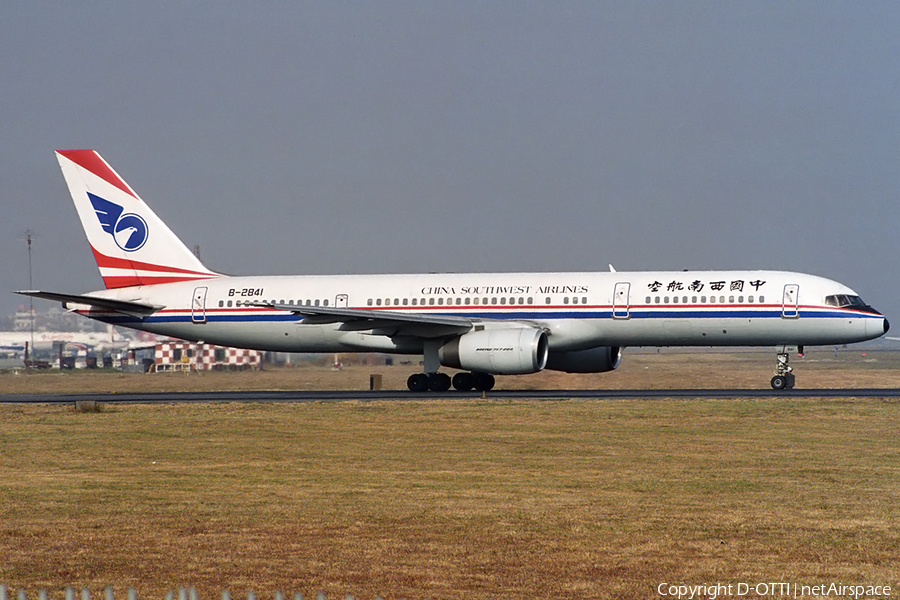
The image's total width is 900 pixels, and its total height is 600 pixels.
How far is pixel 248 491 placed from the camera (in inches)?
615

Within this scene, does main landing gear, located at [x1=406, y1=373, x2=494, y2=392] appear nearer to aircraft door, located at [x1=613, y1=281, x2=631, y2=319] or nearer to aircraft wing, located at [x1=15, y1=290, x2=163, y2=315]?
aircraft door, located at [x1=613, y1=281, x2=631, y2=319]

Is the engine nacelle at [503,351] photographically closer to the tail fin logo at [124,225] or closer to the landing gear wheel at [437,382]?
the landing gear wheel at [437,382]

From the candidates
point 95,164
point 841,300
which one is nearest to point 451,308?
point 841,300

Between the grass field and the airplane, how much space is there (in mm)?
10041

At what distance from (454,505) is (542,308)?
23.4 m

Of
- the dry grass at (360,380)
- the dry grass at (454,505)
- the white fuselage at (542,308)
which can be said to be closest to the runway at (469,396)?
the white fuselage at (542,308)

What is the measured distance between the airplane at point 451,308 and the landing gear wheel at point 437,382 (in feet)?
0.22

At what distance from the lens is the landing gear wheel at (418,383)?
38406mm

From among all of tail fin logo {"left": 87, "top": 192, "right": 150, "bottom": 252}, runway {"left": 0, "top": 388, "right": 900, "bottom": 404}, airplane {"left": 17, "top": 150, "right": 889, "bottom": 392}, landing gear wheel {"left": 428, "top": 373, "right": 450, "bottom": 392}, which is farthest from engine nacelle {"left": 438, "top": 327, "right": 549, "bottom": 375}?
tail fin logo {"left": 87, "top": 192, "right": 150, "bottom": 252}

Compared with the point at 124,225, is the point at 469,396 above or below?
below

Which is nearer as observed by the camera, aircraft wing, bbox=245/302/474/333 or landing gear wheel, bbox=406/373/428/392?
aircraft wing, bbox=245/302/474/333

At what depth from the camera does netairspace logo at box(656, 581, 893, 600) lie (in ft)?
31.9

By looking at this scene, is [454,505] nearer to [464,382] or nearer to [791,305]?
[791,305]

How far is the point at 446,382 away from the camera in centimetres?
3856
